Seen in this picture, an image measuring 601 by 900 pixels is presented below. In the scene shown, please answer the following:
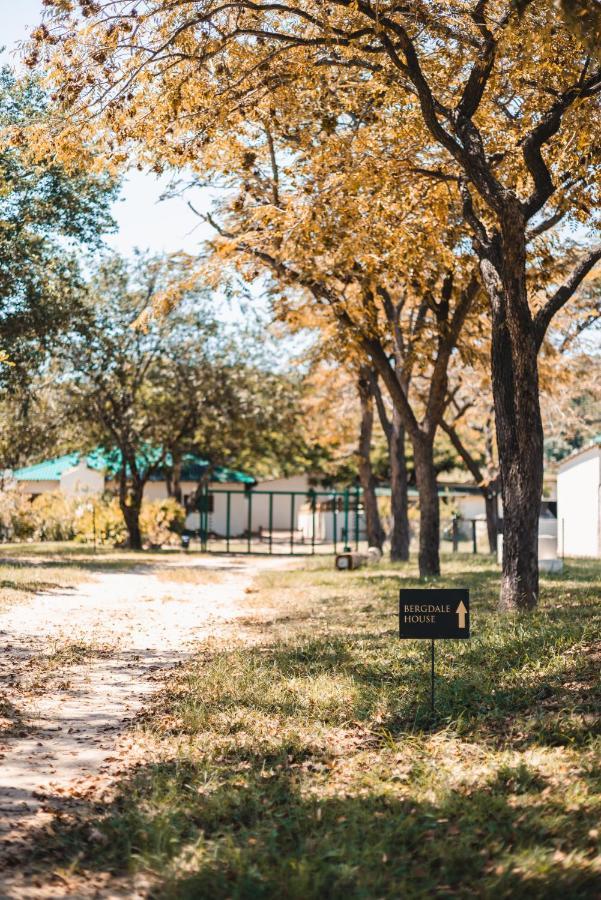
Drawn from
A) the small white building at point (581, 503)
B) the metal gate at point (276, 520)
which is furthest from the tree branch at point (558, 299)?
the metal gate at point (276, 520)

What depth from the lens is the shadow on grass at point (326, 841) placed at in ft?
13.7

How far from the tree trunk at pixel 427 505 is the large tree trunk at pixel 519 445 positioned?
5.88 metres

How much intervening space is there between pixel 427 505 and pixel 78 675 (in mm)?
10023

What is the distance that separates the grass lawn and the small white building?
23.5m

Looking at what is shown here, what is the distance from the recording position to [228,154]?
14.6 metres

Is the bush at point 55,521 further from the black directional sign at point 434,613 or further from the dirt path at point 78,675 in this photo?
the black directional sign at point 434,613

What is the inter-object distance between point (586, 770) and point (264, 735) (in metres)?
2.20

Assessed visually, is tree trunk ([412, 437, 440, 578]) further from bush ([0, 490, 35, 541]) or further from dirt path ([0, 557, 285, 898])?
bush ([0, 490, 35, 541])

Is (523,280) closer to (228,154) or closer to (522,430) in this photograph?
(522,430)

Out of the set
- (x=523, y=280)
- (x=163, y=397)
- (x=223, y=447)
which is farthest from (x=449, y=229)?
(x=223, y=447)

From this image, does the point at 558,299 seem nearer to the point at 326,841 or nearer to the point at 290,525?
the point at 326,841

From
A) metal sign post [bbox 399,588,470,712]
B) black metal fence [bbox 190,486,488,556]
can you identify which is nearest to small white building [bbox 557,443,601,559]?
black metal fence [bbox 190,486,488,556]

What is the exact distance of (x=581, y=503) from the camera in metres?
A: 33.8

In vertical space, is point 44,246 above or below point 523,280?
above
